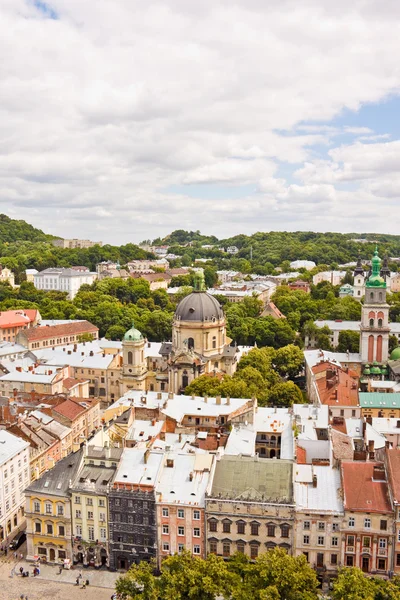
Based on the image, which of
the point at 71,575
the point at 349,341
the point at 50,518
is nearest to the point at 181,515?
the point at 71,575

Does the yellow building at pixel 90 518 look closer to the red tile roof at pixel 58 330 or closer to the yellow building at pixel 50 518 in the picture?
the yellow building at pixel 50 518

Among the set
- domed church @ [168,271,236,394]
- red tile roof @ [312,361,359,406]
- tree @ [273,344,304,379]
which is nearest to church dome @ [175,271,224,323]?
domed church @ [168,271,236,394]

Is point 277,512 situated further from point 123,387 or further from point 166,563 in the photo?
point 123,387

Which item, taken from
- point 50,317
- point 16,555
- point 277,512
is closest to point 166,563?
point 277,512

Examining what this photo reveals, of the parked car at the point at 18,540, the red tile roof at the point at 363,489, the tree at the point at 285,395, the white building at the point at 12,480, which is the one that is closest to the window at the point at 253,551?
the red tile roof at the point at 363,489

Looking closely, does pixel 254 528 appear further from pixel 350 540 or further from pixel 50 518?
pixel 50 518

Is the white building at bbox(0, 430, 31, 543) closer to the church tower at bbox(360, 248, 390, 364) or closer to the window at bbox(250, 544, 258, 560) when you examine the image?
the window at bbox(250, 544, 258, 560)

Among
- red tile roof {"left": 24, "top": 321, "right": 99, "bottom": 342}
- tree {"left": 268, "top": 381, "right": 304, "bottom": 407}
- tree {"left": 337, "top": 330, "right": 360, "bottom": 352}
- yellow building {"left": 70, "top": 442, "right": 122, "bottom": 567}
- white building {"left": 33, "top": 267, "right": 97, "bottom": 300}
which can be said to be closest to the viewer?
yellow building {"left": 70, "top": 442, "right": 122, "bottom": 567}
